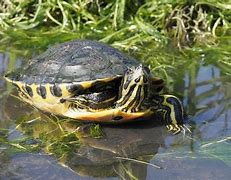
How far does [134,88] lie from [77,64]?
1.30ft

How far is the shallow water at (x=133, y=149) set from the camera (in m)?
2.83

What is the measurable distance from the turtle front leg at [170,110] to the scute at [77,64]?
0.27 m

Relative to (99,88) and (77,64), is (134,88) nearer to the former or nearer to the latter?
(99,88)

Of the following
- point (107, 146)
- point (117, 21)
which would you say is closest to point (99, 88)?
point (107, 146)

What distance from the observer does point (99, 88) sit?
3.41 meters

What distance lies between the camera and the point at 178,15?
5.19 m

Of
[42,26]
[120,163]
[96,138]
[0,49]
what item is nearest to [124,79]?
[96,138]

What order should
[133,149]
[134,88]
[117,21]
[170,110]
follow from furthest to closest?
[117,21] → [170,110] → [134,88] → [133,149]

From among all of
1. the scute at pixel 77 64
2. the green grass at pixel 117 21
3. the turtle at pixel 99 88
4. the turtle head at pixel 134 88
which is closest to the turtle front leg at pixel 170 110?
the turtle at pixel 99 88

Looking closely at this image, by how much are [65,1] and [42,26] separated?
326mm

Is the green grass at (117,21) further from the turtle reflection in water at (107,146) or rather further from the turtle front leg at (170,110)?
the turtle reflection in water at (107,146)

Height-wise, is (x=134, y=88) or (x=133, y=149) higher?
(x=134, y=88)

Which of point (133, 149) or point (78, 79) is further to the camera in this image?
point (78, 79)

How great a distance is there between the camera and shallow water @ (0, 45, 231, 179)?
2.83 m
